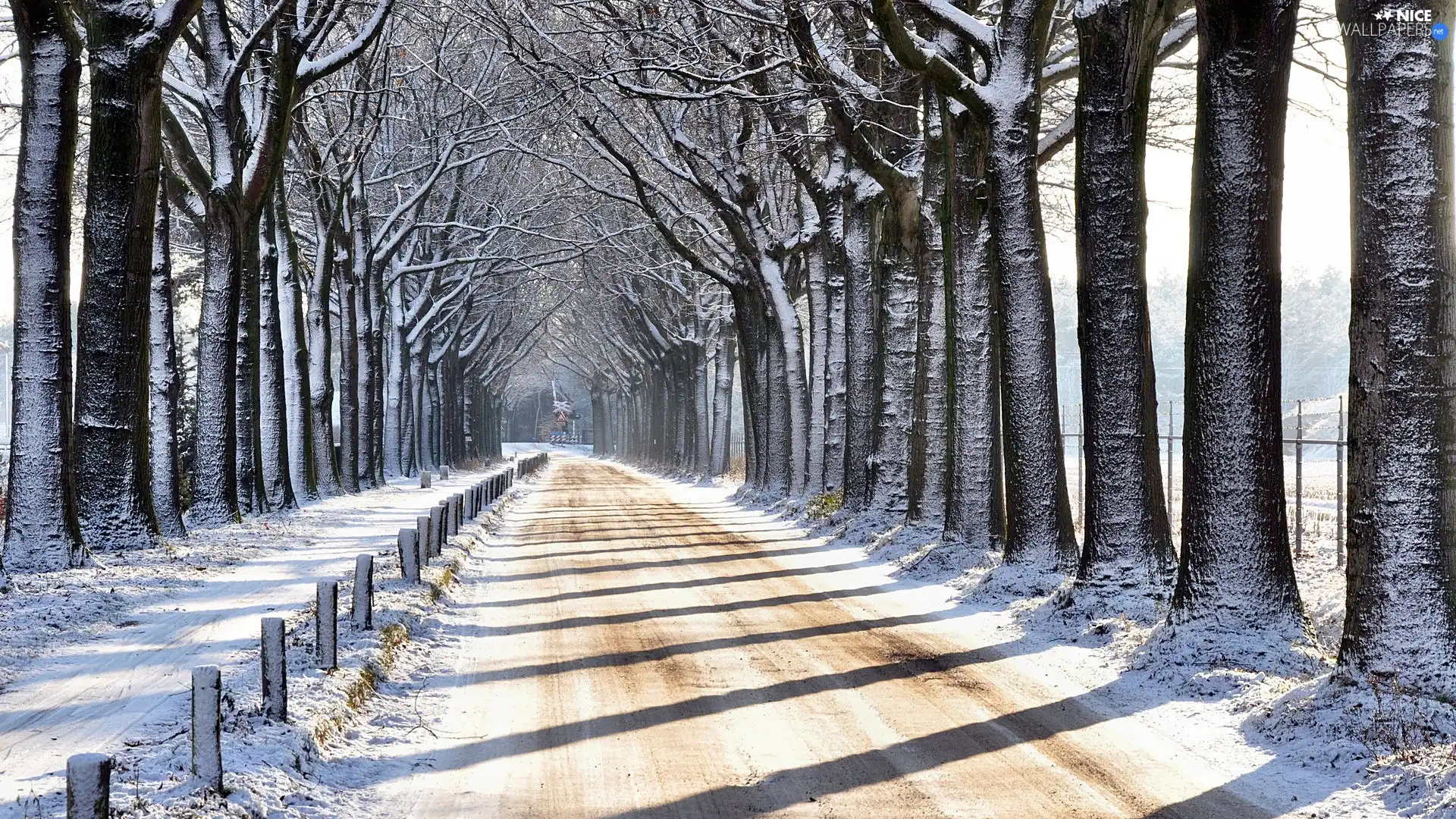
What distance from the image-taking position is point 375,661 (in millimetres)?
10000

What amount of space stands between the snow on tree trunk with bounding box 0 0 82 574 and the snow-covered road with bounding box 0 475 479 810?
179 centimetres

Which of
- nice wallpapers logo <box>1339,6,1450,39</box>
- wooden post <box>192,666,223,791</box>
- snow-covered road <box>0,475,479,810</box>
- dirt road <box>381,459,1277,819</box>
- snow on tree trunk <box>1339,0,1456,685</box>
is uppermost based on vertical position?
nice wallpapers logo <box>1339,6,1450,39</box>

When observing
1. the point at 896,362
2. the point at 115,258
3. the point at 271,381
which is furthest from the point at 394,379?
the point at 115,258

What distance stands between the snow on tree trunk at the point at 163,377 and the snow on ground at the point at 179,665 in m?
1.14

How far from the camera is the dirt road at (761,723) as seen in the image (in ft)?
22.4

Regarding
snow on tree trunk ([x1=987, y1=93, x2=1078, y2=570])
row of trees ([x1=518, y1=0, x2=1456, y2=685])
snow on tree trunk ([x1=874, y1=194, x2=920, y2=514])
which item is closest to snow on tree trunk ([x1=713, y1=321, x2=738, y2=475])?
row of trees ([x1=518, y1=0, x2=1456, y2=685])

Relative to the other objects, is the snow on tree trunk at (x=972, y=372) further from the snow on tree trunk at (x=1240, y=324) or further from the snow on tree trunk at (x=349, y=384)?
the snow on tree trunk at (x=349, y=384)

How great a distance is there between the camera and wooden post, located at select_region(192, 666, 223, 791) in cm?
640

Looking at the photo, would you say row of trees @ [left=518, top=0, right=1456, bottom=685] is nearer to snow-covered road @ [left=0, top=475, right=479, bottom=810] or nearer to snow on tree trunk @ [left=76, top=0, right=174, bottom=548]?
snow on tree trunk @ [left=76, top=0, right=174, bottom=548]

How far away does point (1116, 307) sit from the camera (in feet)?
39.7

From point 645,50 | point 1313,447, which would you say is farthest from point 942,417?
point 1313,447

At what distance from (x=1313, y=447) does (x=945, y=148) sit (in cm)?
6184

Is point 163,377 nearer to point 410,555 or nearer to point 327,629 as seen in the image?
point 410,555

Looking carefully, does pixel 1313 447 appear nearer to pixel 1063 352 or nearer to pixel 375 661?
pixel 375 661
